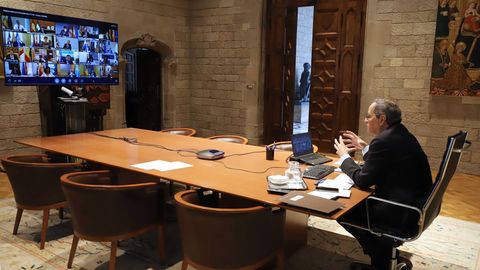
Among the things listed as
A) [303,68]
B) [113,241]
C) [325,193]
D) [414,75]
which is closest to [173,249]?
[113,241]

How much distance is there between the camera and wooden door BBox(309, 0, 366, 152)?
6.67 m

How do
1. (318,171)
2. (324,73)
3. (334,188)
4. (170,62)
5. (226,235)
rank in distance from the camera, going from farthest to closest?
(170,62)
(324,73)
(318,171)
(334,188)
(226,235)

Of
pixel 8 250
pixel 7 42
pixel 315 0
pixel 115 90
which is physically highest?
pixel 315 0

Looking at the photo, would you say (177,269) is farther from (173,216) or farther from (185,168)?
(173,216)

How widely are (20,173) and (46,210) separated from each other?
1.19 ft

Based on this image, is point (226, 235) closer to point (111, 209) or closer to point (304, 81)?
point (111, 209)

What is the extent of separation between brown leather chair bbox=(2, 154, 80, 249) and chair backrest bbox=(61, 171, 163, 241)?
0.54 metres

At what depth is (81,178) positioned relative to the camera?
2953mm

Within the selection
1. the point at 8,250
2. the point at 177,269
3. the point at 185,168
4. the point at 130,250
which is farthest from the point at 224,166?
the point at 8,250

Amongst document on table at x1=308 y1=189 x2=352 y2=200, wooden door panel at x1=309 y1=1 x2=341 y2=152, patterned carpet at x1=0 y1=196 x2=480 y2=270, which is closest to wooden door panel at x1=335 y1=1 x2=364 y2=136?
wooden door panel at x1=309 y1=1 x2=341 y2=152

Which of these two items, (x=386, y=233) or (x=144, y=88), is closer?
(x=386, y=233)

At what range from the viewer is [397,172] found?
7.78ft

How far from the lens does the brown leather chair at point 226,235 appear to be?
2.15m

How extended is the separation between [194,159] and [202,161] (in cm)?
11
